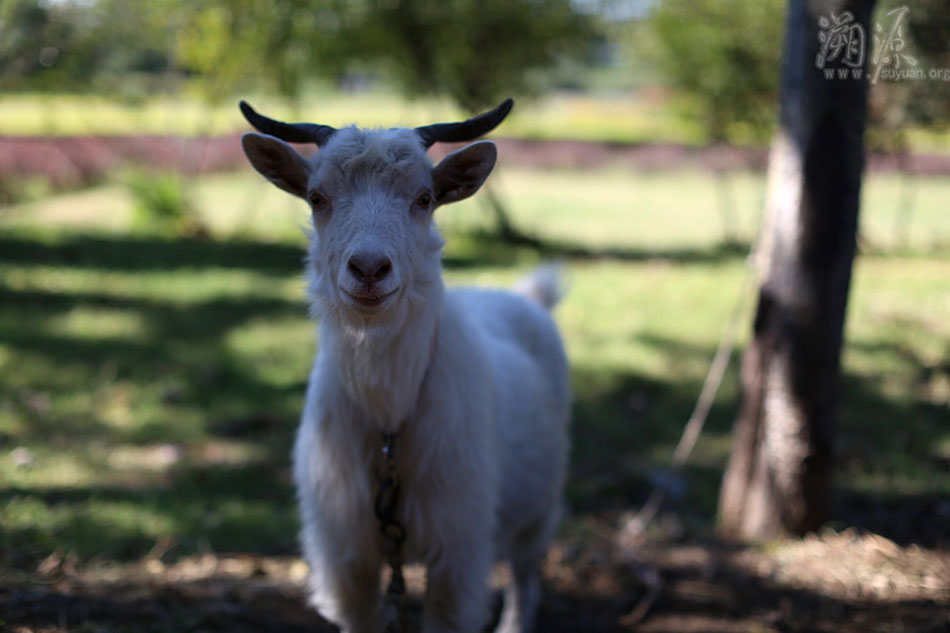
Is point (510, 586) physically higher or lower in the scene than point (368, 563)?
lower

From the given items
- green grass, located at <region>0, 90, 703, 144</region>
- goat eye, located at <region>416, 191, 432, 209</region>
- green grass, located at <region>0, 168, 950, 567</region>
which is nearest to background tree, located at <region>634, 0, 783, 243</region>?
green grass, located at <region>0, 90, 703, 144</region>

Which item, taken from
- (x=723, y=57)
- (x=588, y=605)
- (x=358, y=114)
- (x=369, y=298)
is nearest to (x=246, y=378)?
(x=588, y=605)

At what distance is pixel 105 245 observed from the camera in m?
10.6

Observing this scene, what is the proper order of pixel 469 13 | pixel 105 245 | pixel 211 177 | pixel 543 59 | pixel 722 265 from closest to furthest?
pixel 105 245
pixel 722 265
pixel 469 13
pixel 543 59
pixel 211 177

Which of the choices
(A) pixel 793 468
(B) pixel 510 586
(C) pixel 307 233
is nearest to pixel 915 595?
(A) pixel 793 468

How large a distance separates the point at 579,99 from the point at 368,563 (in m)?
43.3

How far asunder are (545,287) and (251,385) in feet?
10.6

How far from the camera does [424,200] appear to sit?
8.98 ft

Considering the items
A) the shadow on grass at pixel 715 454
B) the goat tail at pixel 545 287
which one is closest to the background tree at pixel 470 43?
the shadow on grass at pixel 715 454

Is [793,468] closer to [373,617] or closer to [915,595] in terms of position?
[915,595]

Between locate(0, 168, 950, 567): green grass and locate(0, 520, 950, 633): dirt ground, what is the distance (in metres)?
0.53

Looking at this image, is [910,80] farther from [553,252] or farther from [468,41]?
[468,41]

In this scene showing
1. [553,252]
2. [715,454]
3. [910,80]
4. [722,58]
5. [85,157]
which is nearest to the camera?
[715,454]

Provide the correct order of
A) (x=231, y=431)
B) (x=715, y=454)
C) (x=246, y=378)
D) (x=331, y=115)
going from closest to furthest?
(x=715, y=454)
(x=231, y=431)
(x=246, y=378)
(x=331, y=115)
